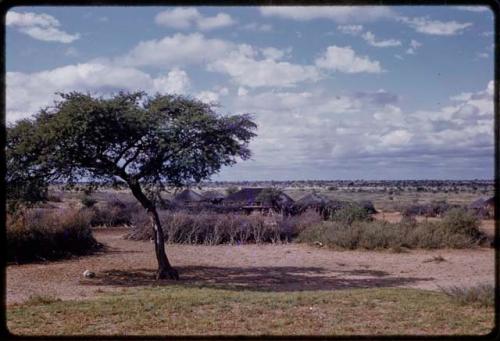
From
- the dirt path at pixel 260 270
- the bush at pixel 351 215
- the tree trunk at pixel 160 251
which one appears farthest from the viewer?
the bush at pixel 351 215

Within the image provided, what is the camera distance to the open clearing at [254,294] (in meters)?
8.30

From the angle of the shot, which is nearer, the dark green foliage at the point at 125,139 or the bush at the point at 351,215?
the dark green foliage at the point at 125,139

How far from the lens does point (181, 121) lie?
14.7m

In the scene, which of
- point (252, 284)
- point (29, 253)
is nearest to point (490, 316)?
point (252, 284)

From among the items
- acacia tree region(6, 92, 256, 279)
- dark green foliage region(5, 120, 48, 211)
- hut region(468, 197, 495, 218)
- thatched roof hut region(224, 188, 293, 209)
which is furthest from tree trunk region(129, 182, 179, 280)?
hut region(468, 197, 495, 218)

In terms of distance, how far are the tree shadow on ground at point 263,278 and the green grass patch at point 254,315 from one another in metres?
2.70

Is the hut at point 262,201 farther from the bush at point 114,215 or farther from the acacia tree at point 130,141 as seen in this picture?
the acacia tree at point 130,141

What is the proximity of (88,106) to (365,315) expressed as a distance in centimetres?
904

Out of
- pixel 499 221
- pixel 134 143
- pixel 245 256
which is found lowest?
pixel 245 256

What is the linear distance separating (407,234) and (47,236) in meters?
14.7

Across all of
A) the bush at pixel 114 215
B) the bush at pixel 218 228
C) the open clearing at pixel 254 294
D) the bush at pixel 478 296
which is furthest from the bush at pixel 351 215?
the bush at pixel 478 296

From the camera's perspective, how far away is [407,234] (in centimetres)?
2386

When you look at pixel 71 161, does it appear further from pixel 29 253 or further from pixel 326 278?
pixel 326 278

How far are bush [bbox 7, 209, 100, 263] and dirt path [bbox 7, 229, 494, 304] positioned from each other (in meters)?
0.89
